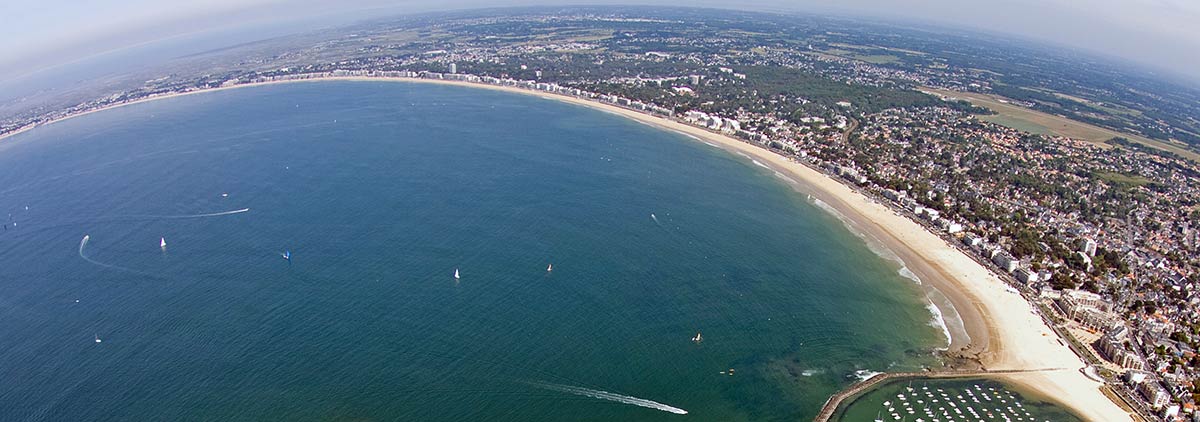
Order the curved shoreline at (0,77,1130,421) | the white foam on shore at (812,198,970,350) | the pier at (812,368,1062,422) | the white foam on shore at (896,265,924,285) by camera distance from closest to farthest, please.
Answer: the pier at (812,368,1062,422) < the curved shoreline at (0,77,1130,421) < the white foam on shore at (812,198,970,350) < the white foam on shore at (896,265,924,285)

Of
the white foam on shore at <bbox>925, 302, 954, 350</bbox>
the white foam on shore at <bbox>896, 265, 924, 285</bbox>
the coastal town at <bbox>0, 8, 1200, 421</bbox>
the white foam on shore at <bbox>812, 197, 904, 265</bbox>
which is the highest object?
the coastal town at <bbox>0, 8, 1200, 421</bbox>

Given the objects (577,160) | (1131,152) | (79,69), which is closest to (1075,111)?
(1131,152)

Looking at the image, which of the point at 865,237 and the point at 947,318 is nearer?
the point at 947,318

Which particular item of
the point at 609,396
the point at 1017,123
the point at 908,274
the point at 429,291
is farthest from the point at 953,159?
the point at 429,291

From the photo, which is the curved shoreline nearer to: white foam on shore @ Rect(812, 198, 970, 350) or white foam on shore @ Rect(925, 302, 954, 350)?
white foam on shore @ Rect(812, 198, 970, 350)

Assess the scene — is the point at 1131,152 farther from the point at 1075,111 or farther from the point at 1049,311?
the point at 1049,311

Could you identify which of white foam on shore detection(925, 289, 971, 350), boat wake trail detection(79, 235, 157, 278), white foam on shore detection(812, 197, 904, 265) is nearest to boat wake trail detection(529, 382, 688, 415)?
white foam on shore detection(925, 289, 971, 350)

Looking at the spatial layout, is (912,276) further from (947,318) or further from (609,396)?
(609,396)

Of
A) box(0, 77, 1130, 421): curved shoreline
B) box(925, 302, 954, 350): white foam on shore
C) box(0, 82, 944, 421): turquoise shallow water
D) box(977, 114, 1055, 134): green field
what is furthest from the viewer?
box(977, 114, 1055, 134): green field
